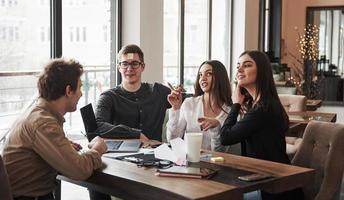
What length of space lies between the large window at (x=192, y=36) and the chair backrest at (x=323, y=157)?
3023 mm

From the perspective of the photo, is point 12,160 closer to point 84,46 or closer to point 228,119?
point 228,119

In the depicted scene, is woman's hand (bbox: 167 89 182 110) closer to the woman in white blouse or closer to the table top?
the woman in white blouse

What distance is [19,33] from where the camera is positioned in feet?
11.5

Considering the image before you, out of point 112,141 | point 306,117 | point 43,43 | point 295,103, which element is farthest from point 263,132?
point 295,103

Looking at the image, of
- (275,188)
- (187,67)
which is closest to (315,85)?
(187,67)

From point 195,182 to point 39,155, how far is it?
2.19ft

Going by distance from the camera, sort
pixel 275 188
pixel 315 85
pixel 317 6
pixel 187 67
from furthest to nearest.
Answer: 1. pixel 317 6
2. pixel 315 85
3. pixel 187 67
4. pixel 275 188

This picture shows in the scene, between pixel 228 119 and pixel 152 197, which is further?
pixel 228 119

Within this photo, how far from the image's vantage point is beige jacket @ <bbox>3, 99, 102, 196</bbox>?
6.40 feet

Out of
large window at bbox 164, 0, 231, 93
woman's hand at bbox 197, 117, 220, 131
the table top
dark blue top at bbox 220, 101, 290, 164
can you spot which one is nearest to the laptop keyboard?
woman's hand at bbox 197, 117, 220, 131

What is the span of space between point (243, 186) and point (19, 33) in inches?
91.7

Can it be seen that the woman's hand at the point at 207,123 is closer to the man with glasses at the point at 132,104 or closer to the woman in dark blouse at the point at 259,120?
the woman in dark blouse at the point at 259,120

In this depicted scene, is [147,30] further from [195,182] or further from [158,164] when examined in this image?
[195,182]

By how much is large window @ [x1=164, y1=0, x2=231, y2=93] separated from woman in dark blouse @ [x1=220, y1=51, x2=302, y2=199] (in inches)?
114
